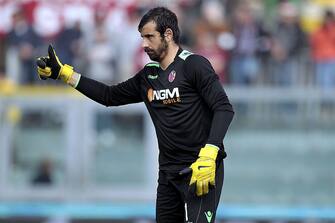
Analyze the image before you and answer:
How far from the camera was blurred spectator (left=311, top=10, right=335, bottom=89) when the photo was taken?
1290 cm

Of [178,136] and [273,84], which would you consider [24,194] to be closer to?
[273,84]

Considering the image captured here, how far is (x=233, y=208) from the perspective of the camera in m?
12.1

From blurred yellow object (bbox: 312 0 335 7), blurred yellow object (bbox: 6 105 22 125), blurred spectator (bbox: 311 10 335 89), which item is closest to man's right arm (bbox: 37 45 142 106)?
blurred yellow object (bbox: 6 105 22 125)

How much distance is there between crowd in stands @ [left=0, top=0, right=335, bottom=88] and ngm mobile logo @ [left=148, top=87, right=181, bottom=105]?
6.49 m

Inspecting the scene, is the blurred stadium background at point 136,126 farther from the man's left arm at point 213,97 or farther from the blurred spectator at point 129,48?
the man's left arm at point 213,97

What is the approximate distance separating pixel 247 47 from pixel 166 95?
22.9ft

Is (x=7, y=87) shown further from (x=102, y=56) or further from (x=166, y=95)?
(x=166, y=95)

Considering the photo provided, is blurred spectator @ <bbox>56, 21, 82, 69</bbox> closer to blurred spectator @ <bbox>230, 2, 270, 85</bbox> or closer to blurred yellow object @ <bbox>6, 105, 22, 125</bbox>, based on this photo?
blurred yellow object @ <bbox>6, 105, 22, 125</bbox>

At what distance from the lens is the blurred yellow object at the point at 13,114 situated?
12.8 metres

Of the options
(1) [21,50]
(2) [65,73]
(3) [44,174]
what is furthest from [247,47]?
(2) [65,73]

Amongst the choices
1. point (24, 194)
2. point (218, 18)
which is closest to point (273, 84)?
point (218, 18)

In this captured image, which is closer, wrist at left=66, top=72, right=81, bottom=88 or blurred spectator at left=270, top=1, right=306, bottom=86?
wrist at left=66, top=72, right=81, bottom=88

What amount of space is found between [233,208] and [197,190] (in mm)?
6353

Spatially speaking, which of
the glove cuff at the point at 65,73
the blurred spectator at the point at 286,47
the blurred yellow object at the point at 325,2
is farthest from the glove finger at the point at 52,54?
the blurred yellow object at the point at 325,2
